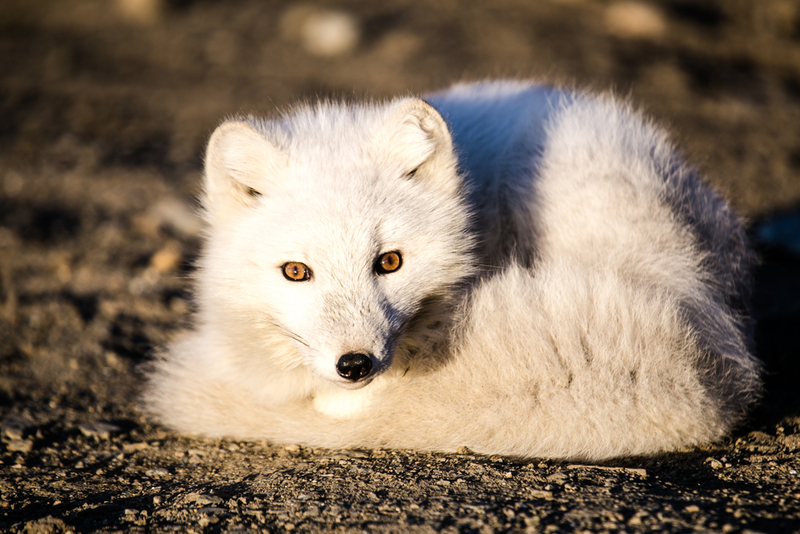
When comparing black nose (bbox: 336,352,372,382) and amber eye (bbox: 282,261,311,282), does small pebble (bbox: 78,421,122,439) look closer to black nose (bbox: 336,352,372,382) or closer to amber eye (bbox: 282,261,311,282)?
amber eye (bbox: 282,261,311,282)

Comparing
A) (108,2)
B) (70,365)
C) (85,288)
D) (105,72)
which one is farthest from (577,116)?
(108,2)

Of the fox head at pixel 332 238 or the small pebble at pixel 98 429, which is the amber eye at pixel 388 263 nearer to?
the fox head at pixel 332 238

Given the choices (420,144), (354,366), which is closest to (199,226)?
(420,144)

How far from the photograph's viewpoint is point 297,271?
2.15m

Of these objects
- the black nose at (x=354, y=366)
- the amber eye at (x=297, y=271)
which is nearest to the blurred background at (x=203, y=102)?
the amber eye at (x=297, y=271)

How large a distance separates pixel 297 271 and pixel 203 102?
480 centimetres

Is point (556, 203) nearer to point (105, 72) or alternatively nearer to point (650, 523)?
point (650, 523)

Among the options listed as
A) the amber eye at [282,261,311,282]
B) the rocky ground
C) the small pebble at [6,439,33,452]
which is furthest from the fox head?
the small pebble at [6,439,33,452]

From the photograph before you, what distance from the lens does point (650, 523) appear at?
1.64 metres

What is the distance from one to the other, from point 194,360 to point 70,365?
3.04ft

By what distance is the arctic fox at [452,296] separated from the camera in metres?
2.02

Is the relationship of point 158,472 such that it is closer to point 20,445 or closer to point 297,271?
point 20,445

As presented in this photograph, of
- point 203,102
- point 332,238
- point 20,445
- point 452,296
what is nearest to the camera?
point 332,238

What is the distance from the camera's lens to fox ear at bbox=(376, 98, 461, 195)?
223 cm
